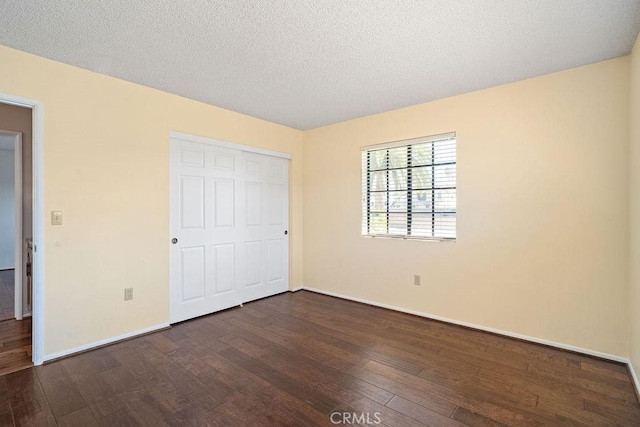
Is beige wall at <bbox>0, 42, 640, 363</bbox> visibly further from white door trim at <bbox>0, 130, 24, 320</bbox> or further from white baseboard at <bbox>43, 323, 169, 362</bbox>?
white door trim at <bbox>0, 130, 24, 320</bbox>

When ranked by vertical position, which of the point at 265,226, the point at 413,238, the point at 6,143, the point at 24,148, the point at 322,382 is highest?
the point at 6,143

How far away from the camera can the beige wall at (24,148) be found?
3.49 m

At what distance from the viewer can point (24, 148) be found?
364cm

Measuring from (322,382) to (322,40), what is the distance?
2.53 metres

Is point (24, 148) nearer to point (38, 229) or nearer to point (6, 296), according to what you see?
point (38, 229)

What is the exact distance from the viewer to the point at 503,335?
9.90 feet

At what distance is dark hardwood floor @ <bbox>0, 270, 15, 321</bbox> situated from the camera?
3652mm

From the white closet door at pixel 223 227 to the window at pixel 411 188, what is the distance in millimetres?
1404

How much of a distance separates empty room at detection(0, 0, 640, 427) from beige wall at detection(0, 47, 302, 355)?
0.02 meters

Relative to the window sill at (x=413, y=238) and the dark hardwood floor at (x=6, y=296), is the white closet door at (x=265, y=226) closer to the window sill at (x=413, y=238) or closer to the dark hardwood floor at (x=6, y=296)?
the window sill at (x=413, y=238)

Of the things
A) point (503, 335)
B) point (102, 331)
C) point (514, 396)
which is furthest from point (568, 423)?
point (102, 331)

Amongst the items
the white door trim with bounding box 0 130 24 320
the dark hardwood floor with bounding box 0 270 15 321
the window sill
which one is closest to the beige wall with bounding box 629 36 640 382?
the window sill

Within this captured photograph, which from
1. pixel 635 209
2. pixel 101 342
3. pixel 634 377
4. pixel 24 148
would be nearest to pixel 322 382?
pixel 101 342

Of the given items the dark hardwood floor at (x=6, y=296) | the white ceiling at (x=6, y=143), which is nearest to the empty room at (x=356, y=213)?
the dark hardwood floor at (x=6, y=296)
